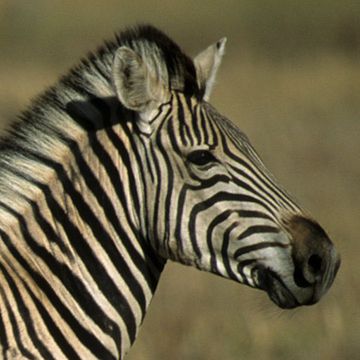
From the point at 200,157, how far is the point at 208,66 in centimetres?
76

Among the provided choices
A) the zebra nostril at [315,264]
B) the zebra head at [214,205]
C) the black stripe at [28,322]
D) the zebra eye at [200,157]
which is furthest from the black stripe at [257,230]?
the black stripe at [28,322]

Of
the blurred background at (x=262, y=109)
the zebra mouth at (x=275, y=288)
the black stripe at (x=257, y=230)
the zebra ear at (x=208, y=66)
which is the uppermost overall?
the zebra ear at (x=208, y=66)

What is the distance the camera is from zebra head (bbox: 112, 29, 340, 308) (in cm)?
595

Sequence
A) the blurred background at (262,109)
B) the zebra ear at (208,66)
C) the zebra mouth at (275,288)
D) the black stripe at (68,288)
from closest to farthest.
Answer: the black stripe at (68,288) → the zebra mouth at (275,288) → the zebra ear at (208,66) → the blurred background at (262,109)

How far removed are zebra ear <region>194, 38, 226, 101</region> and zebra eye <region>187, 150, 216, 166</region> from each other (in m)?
0.45

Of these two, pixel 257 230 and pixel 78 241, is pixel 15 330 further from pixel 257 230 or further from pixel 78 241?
pixel 257 230

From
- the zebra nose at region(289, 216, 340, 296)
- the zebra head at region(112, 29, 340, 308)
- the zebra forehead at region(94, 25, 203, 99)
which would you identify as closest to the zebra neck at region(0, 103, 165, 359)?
the zebra head at region(112, 29, 340, 308)

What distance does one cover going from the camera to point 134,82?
605cm

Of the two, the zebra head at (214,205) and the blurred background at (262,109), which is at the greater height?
the zebra head at (214,205)

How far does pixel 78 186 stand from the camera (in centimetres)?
608

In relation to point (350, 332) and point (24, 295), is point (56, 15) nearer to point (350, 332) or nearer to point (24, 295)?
point (350, 332)

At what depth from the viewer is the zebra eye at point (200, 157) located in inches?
240

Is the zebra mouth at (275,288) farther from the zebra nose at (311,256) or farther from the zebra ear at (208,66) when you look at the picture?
the zebra ear at (208,66)

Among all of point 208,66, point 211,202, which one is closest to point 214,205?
point 211,202
